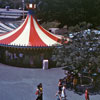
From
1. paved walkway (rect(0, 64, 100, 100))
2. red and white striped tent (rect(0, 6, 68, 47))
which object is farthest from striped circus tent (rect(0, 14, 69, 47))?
paved walkway (rect(0, 64, 100, 100))

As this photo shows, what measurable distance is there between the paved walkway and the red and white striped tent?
6.87ft

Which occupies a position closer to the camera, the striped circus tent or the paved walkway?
the paved walkway

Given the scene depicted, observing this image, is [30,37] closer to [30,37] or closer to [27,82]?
[30,37]

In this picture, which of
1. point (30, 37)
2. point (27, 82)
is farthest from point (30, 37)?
point (27, 82)

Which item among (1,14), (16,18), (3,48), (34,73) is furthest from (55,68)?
(1,14)

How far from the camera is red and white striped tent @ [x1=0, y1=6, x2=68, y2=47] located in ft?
66.4

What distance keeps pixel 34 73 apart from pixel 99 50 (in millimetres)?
5749

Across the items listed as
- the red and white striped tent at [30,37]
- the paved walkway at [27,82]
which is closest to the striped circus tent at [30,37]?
the red and white striped tent at [30,37]

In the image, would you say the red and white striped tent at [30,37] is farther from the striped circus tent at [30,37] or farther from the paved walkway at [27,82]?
the paved walkway at [27,82]

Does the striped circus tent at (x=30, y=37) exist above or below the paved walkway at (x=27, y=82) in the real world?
above

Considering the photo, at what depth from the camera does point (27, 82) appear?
53.4ft

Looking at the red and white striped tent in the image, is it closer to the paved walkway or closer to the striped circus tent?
the striped circus tent

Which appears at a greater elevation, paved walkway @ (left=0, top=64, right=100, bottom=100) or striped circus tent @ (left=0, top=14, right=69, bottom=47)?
striped circus tent @ (left=0, top=14, right=69, bottom=47)

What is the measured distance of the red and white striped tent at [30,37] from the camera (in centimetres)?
2025
